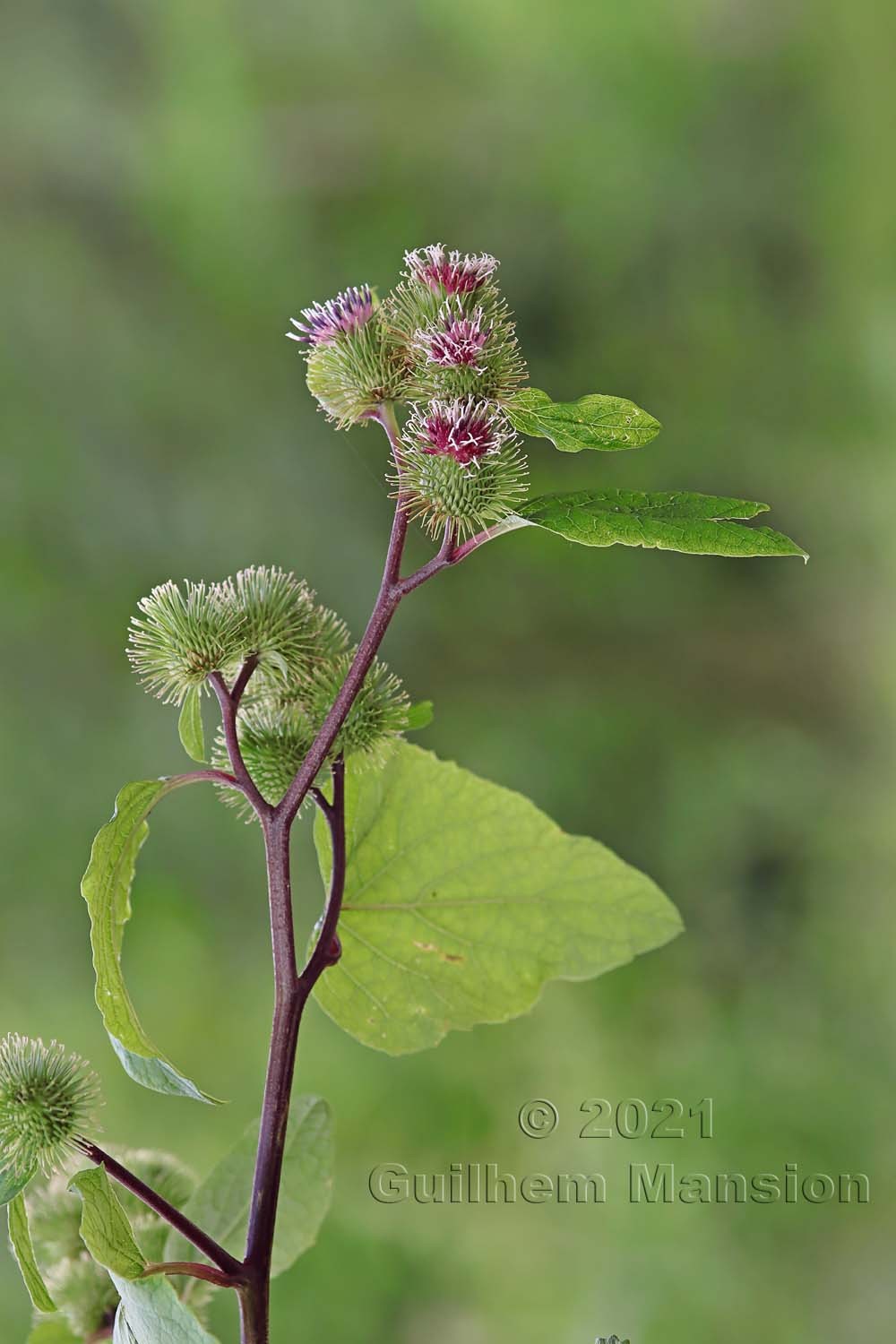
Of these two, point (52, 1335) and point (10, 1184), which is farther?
point (52, 1335)

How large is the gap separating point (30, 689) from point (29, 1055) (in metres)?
1.12

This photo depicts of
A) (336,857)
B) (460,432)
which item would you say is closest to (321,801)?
(336,857)

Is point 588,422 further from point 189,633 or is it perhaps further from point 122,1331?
point 122,1331

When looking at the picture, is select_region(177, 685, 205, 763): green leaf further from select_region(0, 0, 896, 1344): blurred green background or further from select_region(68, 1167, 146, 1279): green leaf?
select_region(0, 0, 896, 1344): blurred green background

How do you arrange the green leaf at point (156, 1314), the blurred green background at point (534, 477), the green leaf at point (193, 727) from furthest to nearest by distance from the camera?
1. the blurred green background at point (534, 477)
2. the green leaf at point (193, 727)
3. the green leaf at point (156, 1314)

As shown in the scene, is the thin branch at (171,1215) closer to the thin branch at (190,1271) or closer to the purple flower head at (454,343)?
the thin branch at (190,1271)

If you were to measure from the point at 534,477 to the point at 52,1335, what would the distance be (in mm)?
1088

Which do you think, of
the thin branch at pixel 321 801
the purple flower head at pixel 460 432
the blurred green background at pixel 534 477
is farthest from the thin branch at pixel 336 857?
the blurred green background at pixel 534 477

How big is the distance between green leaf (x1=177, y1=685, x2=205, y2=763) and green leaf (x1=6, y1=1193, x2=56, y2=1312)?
5.3 inches

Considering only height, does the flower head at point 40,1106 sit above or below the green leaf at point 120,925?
below

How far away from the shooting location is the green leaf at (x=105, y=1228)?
288mm

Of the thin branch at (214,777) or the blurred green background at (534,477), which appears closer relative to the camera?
the thin branch at (214,777)

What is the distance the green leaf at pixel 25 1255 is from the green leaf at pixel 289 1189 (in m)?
0.08

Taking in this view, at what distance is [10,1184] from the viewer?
12.4 inches
